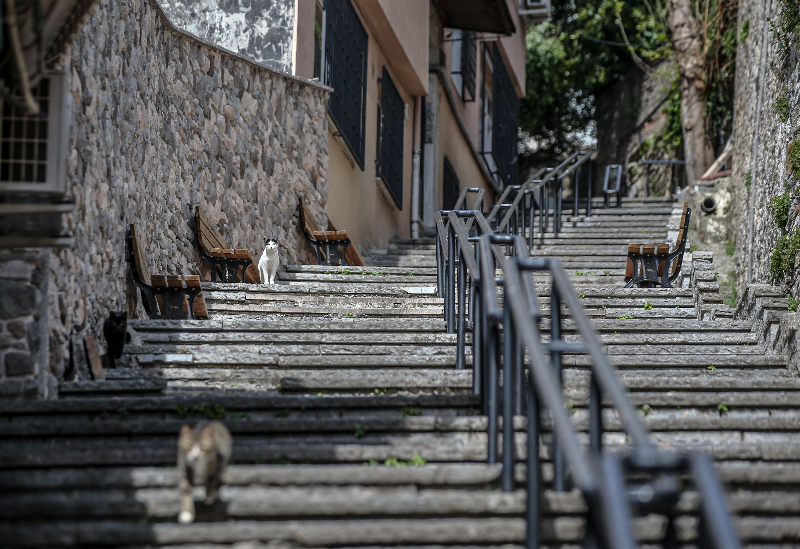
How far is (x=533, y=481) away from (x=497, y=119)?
1472 cm

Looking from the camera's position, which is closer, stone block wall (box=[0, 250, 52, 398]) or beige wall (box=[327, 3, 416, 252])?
stone block wall (box=[0, 250, 52, 398])

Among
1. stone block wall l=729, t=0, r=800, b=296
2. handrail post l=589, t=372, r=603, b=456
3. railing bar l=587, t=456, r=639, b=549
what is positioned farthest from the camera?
stone block wall l=729, t=0, r=800, b=296

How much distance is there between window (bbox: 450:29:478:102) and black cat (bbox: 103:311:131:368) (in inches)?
445

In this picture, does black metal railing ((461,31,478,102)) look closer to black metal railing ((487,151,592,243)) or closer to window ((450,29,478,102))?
window ((450,29,478,102))

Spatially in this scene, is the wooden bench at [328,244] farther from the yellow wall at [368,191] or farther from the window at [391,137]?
the window at [391,137]

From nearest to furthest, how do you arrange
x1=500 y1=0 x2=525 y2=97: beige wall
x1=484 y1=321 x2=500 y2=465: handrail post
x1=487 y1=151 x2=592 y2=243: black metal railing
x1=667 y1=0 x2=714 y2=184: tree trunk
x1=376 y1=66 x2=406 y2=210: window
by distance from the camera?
1. x1=484 y1=321 x2=500 y2=465: handrail post
2. x1=487 y1=151 x2=592 y2=243: black metal railing
3. x1=376 y1=66 x2=406 y2=210: window
4. x1=667 y1=0 x2=714 y2=184: tree trunk
5. x1=500 y1=0 x2=525 y2=97: beige wall

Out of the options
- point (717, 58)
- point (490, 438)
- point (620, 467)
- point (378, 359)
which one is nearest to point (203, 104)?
point (378, 359)

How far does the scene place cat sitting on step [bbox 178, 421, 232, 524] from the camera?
11.1ft

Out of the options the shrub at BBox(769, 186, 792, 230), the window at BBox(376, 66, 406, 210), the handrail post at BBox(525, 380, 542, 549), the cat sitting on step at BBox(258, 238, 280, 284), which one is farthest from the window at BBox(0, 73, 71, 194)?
the window at BBox(376, 66, 406, 210)

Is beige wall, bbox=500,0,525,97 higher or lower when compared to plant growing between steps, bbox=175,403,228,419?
higher

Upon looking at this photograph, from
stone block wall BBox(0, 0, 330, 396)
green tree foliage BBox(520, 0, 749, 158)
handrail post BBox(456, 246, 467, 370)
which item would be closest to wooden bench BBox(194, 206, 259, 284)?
stone block wall BBox(0, 0, 330, 396)

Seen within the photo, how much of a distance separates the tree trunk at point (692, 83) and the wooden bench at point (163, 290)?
10177 mm

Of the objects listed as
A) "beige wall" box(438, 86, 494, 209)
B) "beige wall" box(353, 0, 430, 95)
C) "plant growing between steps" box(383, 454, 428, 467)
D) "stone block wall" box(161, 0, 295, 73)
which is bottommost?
"plant growing between steps" box(383, 454, 428, 467)

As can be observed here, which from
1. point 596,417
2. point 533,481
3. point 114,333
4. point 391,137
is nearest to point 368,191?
point 391,137
